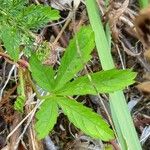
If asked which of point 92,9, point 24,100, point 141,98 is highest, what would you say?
point 92,9

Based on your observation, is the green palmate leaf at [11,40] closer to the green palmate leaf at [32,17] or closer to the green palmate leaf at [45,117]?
the green palmate leaf at [32,17]

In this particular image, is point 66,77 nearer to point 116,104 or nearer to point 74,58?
point 74,58

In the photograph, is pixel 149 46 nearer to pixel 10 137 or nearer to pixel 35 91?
pixel 35 91

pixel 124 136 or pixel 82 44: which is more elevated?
pixel 82 44

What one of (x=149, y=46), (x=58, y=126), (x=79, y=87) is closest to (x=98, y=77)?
(x=79, y=87)

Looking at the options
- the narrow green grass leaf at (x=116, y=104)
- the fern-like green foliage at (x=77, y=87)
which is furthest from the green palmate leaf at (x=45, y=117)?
the narrow green grass leaf at (x=116, y=104)

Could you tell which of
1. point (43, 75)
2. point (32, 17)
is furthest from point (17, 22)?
point (43, 75)
